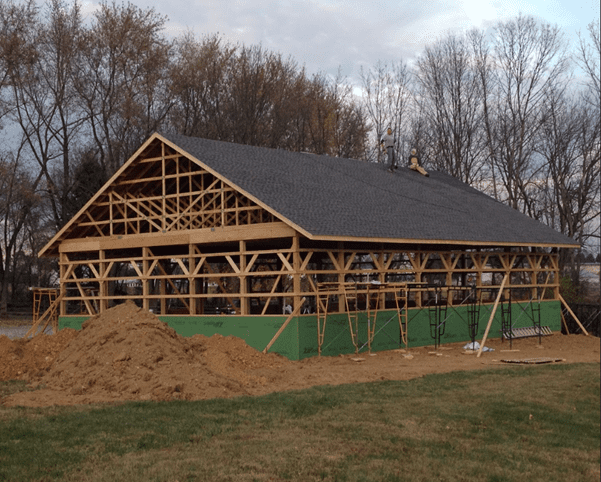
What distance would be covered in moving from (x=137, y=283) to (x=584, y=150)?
36.2 m

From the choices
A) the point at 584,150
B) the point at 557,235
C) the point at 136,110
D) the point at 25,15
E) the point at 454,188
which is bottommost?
the point at 557,235

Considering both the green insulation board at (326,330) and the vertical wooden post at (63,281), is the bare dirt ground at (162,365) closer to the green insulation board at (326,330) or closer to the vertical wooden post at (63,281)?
the green insulation board at (326,330)

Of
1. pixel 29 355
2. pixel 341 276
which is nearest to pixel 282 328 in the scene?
pixel 341 276

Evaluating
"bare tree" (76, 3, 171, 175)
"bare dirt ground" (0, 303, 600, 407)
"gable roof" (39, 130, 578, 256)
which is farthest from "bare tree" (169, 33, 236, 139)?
"bare dirt ground" (0, 303, 600, 407)

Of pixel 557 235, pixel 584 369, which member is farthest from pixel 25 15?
pixel 584 369

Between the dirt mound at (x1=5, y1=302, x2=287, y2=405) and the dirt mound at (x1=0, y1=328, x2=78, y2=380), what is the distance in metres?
1.22

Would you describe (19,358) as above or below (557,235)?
below

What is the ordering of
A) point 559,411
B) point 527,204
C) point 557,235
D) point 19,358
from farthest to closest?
point 527,204 < point 557,235 < point 19,358 < point 559,411

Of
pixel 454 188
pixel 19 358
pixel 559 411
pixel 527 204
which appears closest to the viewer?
pixel 559 411

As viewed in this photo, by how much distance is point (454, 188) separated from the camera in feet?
101

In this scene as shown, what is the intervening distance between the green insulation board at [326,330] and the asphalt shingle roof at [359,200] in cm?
259

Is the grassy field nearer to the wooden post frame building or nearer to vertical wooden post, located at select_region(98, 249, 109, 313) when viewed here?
the wooden post frame building

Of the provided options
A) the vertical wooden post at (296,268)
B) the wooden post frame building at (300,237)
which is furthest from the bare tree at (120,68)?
the vertical wooden post at (296,268)

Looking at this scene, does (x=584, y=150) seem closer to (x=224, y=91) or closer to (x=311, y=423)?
(x=224, y=91)
